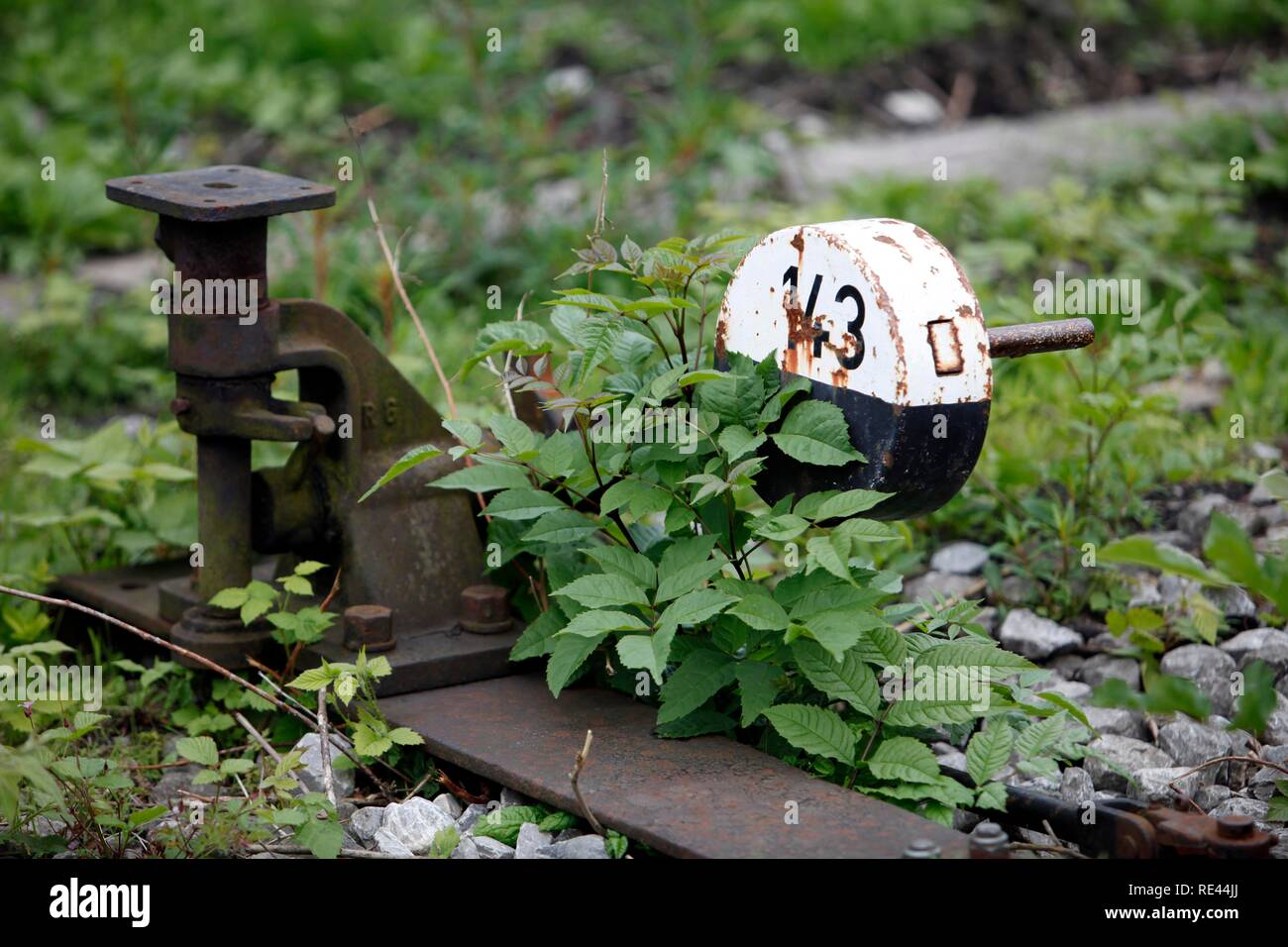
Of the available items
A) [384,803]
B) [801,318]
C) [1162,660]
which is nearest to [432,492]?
[384,803]

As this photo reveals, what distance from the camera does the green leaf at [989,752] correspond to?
7.60ft

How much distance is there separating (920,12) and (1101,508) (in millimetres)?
5624

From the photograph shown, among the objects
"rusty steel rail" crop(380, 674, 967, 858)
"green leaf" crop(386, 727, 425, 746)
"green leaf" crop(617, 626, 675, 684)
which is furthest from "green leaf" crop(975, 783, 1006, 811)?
"green leaf" crop(386, 727, 425, 746)

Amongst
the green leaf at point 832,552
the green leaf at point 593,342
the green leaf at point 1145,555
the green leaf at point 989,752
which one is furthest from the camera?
the green leaf at point 593,342

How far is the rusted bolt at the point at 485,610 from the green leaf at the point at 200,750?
1.86 feet

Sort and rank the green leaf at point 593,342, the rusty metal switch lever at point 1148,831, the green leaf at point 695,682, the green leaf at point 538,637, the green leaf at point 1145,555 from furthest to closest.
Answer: the green leaf at point 538,637, the green leaf at point 593,342, the green leaf at point 695,682, the rusty metal switch lever at point 1148,831, the green leaf at point 1145,555

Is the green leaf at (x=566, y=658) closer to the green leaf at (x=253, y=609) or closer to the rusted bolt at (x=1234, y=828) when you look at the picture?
the green leaf at (x=253, y=609)

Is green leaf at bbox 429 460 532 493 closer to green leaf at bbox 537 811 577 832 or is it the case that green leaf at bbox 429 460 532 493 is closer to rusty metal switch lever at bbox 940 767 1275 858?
green leaf at bbox 537 811 577 832

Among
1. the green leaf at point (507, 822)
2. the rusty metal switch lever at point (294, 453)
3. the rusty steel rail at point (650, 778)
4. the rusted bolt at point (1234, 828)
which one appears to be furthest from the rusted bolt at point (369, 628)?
the rusted bolt at point (1234, 828)

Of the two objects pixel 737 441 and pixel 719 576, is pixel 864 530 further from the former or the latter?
pixel 719 576

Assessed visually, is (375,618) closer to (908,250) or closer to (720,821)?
(720,821)

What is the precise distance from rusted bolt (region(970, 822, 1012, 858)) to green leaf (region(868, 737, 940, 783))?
231mm

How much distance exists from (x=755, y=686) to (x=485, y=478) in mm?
582

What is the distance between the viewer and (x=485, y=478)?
262cm
